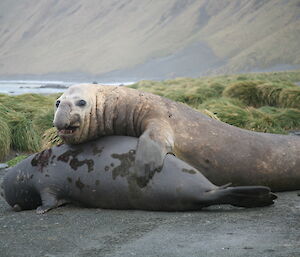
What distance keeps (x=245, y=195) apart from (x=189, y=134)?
3.90 feet

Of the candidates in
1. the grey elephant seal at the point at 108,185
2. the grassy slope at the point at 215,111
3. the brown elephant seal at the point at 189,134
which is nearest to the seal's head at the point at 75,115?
the brown elephant seal at the point at 189,134

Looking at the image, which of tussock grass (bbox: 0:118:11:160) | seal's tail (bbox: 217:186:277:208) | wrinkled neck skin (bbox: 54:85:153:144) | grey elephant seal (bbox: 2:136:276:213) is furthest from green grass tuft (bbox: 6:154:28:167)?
seal's tail (bbox: 217:186:277:208)

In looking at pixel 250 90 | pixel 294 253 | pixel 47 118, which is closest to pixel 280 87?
pixel 250 90

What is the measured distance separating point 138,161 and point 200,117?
1261mm

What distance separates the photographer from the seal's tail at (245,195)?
5.29m

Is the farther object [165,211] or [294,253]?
[165,211]

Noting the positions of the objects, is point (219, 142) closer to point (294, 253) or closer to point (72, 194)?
point (72, 194)

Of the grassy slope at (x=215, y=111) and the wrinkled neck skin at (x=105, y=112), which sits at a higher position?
the wrinkled neck skin at (x=105, y=112)

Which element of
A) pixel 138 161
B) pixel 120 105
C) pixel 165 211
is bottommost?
pixel 165 211

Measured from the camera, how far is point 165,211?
5645mm

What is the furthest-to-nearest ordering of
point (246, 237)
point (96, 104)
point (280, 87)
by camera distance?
1. point (280, 87)
2. point (96, 104)
3. point (246, 237)

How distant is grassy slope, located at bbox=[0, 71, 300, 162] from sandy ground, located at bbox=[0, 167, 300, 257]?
228 inches

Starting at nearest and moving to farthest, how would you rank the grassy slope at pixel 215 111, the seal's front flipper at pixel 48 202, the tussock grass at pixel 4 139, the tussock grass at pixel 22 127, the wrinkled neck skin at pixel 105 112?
the seal's front flipper at pixel 48 202 < the wrinkled neck skin at pixel 105 112 < the tussock grass at pixel 4 139 < the tussock grass at pixel 22 127 < the grassy slope at pixel 215 111

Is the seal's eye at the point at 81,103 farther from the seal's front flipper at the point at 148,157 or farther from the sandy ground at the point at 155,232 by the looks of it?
the sandy ground at the point at 155,232
